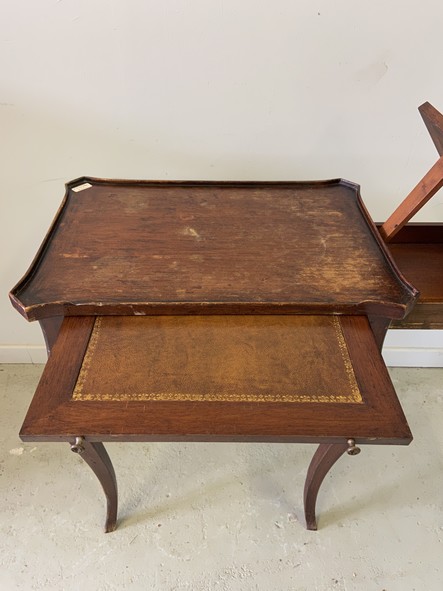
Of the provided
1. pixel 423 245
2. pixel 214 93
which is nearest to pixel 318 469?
pixel 423 245

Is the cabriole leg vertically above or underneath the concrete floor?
above

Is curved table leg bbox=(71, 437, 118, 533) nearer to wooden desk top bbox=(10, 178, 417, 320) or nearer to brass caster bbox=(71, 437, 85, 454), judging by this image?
brass caster bbox=(71, 437, 85, 454)

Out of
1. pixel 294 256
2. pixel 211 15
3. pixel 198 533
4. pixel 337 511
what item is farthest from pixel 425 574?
pixel 211 15

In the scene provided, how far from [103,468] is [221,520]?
0.44 meters

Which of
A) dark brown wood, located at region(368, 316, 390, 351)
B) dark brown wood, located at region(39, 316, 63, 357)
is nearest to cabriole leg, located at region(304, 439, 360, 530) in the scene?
dark brown wood, located at region(368, 316, 390, 351)

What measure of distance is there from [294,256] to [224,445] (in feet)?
2.58

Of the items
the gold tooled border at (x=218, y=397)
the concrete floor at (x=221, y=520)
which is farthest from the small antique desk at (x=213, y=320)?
the concrete floor at (x=221, y=520)

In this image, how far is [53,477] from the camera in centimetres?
138

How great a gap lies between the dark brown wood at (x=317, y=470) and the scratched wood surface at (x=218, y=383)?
0.50 ft

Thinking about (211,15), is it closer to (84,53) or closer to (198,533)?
(84,53)

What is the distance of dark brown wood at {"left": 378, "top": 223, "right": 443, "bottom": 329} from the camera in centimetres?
98

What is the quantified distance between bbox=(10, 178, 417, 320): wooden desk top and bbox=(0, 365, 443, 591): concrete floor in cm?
74

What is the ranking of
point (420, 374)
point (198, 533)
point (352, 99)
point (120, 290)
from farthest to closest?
1. point (420, 374)
2. point (198, 533)
3. point (352, 99)
4. point (120, 290)

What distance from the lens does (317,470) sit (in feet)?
3.48
